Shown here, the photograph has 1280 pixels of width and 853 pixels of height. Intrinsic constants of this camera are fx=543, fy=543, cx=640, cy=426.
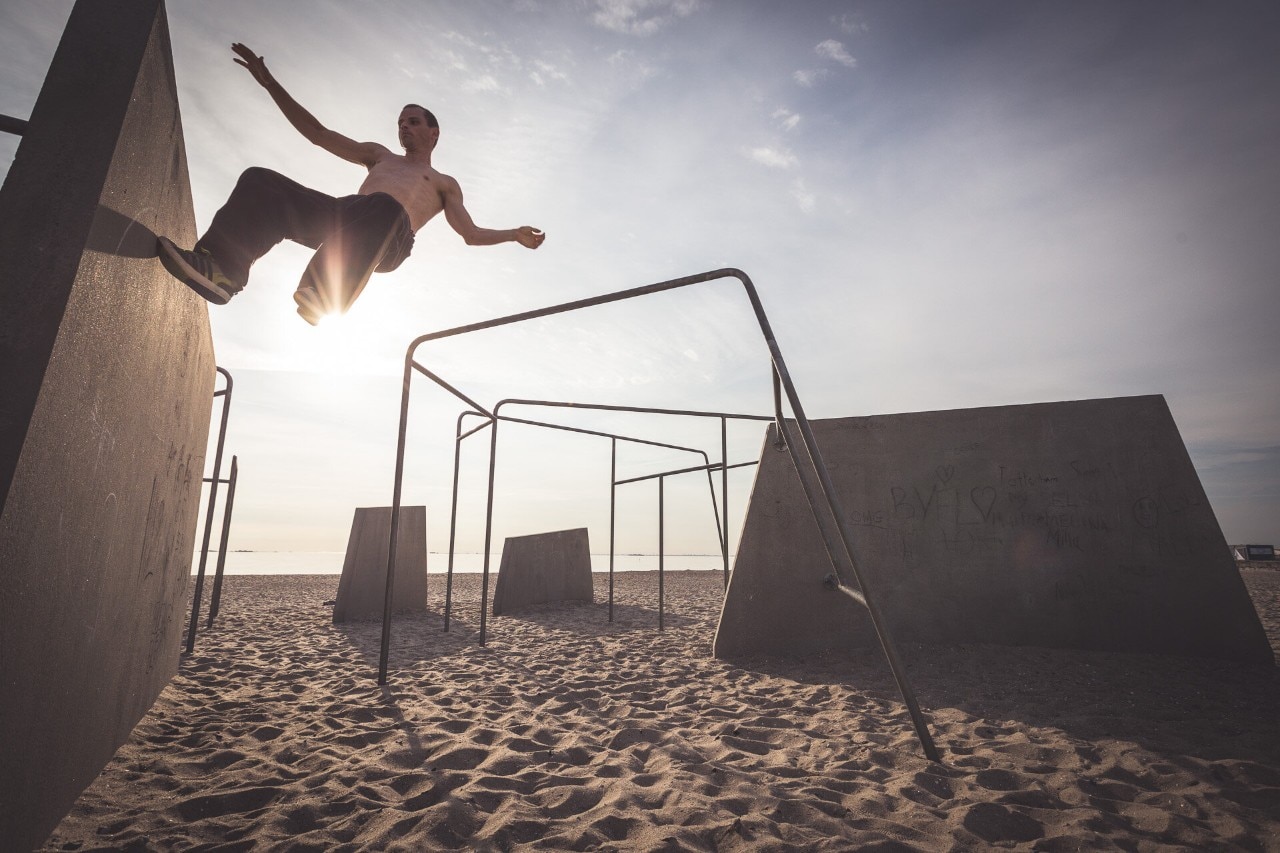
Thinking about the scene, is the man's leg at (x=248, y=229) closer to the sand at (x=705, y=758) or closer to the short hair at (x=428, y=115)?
the short hair at (x=428, y=115)

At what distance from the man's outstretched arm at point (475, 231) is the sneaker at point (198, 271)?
40.8 inches

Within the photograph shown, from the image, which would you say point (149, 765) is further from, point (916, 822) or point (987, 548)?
point (987, 548)

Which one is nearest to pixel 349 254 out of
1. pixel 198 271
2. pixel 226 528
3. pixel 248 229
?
pixel 248 229

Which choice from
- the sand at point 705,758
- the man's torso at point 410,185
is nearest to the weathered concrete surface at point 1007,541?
the sand at point 705,758

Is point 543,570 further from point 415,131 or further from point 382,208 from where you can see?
point 382,208

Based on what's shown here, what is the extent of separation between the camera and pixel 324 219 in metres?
2.01

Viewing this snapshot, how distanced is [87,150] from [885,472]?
182 inches

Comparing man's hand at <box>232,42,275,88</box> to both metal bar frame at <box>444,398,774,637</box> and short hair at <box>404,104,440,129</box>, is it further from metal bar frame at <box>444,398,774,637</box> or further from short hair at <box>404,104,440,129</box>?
metal bar frame at <box>444,398,774,637</box>

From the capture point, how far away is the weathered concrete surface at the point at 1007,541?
365 centimetres

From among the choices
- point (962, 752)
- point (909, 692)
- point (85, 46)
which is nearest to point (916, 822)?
point (909, 692)

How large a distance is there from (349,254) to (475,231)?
0.82 meters

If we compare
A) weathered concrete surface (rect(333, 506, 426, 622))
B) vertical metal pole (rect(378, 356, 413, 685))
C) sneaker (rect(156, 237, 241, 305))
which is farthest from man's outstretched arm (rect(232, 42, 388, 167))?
weathered concrete surface (rect(333, 506, 426, 622))

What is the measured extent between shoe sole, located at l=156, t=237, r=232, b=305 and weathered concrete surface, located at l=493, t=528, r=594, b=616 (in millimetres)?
6373

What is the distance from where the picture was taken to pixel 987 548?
402 cm
